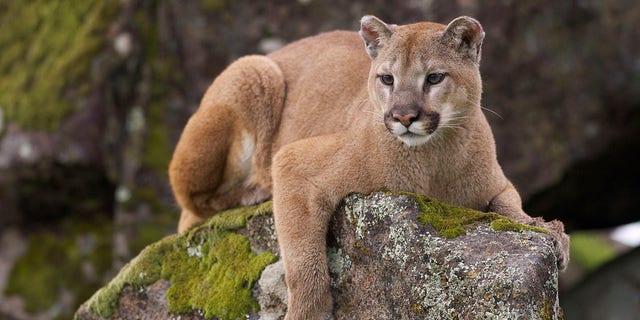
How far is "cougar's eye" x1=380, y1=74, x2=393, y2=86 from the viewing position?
295 inches

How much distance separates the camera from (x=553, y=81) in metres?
12.8

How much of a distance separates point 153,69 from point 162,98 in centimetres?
44

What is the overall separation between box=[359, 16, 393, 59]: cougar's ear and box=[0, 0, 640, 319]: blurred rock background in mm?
5002

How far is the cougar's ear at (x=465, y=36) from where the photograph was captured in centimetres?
745

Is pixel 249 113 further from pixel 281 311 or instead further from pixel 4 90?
pixel 4 90

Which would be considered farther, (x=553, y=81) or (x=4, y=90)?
(x=4, y=90)

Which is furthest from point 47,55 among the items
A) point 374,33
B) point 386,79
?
point 386,79

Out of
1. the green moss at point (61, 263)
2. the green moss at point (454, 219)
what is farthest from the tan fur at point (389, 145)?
the green moss at point (61, 263)

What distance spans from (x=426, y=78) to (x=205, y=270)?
2642 mm

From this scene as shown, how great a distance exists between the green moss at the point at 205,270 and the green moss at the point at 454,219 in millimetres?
1608

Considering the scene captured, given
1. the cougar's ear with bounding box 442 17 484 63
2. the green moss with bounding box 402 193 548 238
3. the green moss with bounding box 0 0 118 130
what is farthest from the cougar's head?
the green moss with bounding box 0 0 118 130

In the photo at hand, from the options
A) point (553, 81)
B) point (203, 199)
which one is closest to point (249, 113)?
point (203, 199)

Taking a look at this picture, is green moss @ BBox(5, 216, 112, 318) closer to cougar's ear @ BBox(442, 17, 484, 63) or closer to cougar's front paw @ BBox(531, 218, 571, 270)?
cougar's ear @ BBox(442, 17, 484, 63)

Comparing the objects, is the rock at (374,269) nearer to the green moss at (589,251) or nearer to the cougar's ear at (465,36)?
the cougar's ear at (465,36)
